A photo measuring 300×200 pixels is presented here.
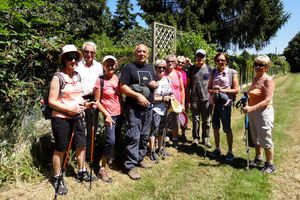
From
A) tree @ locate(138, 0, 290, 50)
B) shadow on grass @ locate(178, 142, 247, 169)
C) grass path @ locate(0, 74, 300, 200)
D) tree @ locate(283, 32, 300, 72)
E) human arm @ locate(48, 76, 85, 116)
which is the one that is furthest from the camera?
tree @ locate(283, 32, 300, 72)

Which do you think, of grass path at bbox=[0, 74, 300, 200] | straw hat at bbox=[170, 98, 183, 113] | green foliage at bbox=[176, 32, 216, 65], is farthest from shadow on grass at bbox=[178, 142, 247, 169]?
green foliage at bbox=[176, 32, 216, 65]

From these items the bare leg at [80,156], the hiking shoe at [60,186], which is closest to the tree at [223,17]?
the bare leg at [80,156]

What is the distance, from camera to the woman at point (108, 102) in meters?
4.65

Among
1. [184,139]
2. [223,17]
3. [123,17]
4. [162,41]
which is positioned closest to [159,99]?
[184,139]

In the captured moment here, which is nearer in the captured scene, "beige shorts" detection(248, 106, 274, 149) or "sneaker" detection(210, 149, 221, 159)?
"beige shorts" detection(248, 106, 274, 149)

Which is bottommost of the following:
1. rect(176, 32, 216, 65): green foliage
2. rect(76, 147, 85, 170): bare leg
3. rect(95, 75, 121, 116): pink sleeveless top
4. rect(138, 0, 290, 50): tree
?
rect(76, 147, 85, 170): bare leg

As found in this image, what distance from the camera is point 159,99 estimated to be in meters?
5.54

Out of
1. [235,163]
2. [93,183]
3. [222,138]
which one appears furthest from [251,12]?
[93,183]

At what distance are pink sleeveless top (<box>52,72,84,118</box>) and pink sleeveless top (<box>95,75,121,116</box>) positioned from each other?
1.81 ft

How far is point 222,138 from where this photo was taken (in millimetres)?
7473

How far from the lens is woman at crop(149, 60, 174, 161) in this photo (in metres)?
5.50

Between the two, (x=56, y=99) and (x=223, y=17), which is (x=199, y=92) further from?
(x=223, y=17)

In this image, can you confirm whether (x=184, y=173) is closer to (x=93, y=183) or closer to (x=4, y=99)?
(x=93, y=183)

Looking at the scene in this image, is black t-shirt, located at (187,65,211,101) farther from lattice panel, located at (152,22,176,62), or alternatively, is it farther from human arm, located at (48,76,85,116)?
human arm, located at (48,76,85,116)
